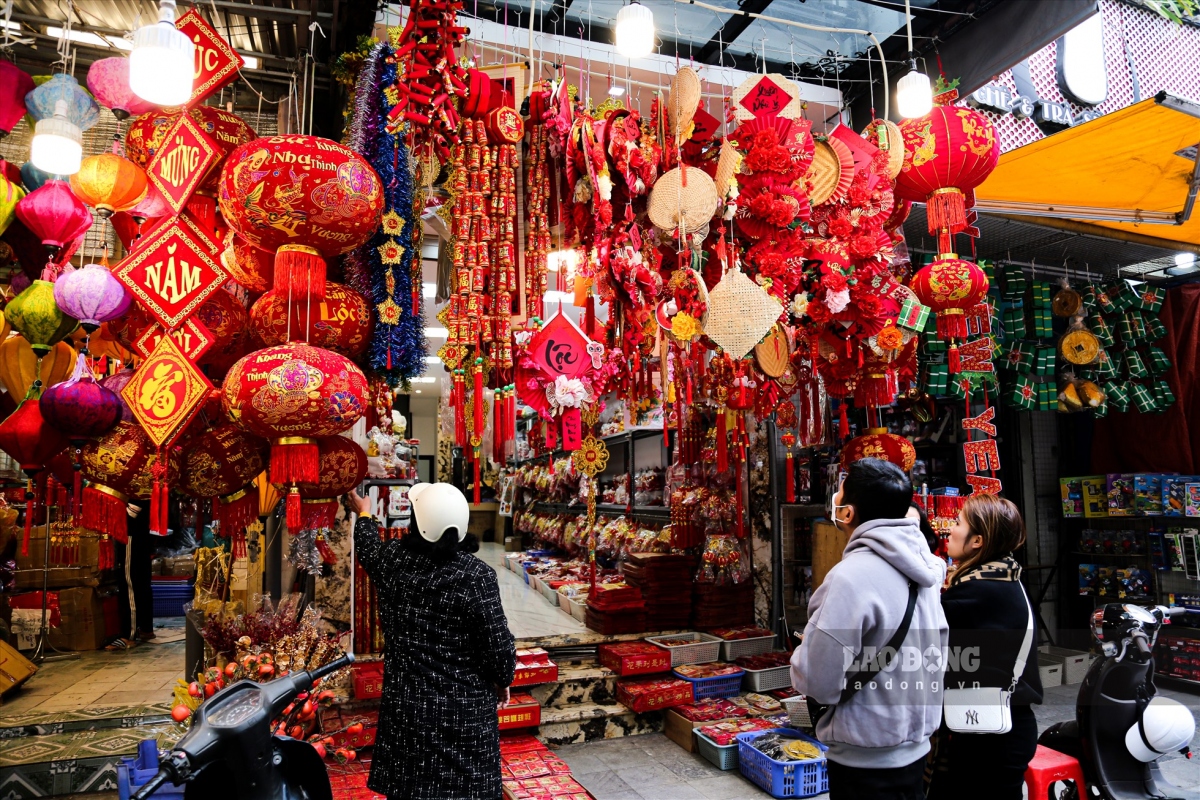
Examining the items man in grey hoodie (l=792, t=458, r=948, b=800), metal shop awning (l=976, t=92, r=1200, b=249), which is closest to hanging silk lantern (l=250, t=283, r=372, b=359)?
man in grey hoodie (l=792, t=458, r=948, b=800)

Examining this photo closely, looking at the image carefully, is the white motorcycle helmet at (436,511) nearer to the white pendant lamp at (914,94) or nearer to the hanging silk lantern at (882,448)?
the hanging silk lantern at (882,448)

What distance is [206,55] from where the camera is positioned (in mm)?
2355

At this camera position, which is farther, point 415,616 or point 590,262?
point 590,262

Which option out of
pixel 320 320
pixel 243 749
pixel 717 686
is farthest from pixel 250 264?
pixel 717 686

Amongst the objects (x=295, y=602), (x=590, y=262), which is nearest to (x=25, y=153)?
(x=295, y=602)

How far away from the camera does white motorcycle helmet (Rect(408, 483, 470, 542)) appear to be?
1.98 m

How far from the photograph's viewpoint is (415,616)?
1992 mm

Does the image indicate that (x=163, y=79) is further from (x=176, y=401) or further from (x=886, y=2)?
(x=886, y=2)

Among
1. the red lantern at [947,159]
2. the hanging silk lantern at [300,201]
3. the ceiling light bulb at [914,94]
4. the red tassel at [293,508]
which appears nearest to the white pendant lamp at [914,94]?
the ceiling light bulb at [914,94]

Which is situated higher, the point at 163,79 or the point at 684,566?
the point at 163,79

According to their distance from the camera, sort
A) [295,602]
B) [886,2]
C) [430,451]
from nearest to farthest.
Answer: [295,602] → [886,2] → [430,451]

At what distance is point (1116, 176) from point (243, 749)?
4.02 metres

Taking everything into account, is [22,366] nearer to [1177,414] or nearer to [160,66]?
[160,66]

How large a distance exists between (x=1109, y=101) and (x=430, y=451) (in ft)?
41.4
